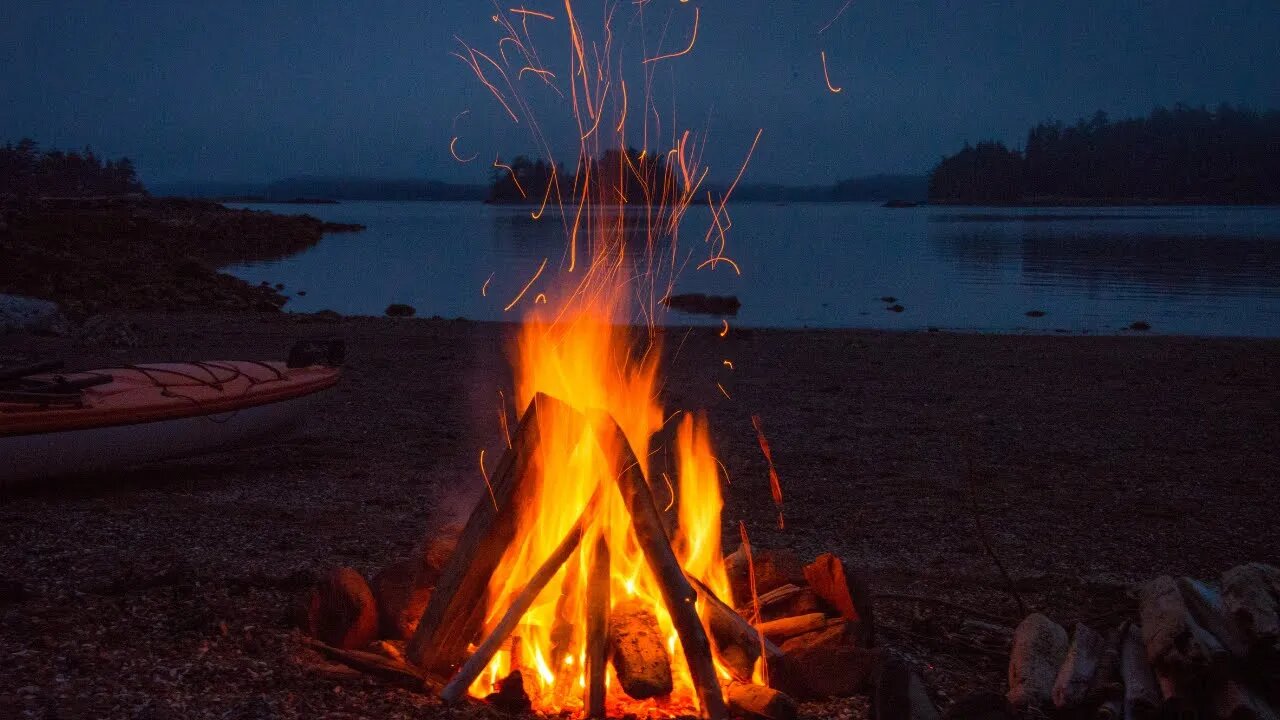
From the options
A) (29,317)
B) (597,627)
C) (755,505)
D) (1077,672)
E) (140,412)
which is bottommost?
(755,505)

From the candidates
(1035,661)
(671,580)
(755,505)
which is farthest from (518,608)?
(755,505)

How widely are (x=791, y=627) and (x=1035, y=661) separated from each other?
1.05 meters

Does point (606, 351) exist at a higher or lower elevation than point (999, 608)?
higher

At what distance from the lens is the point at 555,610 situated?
4566 mm

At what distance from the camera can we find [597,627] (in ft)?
14.1

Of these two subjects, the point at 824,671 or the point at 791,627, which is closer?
the point at 824,671

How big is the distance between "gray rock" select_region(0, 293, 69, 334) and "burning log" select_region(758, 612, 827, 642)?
647 inches

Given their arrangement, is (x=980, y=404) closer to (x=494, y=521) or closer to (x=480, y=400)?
(x=480, y=400)

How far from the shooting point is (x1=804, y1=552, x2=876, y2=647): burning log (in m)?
4.69

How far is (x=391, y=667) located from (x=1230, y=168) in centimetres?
19726

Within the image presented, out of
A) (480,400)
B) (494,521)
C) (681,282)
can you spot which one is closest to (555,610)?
(494,521)

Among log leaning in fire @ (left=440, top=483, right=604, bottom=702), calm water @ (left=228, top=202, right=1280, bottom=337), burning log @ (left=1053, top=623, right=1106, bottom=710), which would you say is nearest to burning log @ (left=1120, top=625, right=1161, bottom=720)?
burning log @ (left=1053, top=623, right=1106, bottom=710)

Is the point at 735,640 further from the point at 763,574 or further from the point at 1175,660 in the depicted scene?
the point at 1175,660

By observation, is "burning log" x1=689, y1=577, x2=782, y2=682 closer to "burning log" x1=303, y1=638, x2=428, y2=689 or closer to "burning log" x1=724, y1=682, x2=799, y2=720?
"burning log" x1=724, y1=682, x2=799, y2=720
